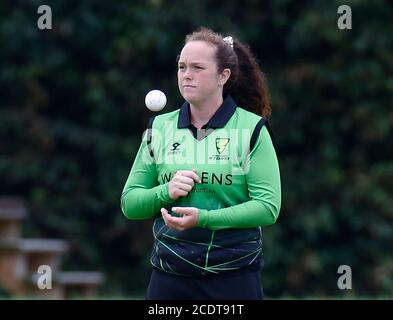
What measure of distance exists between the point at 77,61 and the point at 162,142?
11250 millimetres

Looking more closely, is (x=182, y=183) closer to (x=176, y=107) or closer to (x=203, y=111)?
(x=203, y=111)

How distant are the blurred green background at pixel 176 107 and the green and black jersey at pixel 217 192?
1020cm

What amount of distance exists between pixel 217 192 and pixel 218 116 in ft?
1.03

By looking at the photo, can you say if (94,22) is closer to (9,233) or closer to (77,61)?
(77,61)

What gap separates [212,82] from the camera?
4.73 m

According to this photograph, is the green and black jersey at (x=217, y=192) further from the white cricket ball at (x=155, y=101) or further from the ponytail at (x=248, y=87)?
the ponytail at (x=248, y=87)

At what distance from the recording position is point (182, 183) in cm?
453

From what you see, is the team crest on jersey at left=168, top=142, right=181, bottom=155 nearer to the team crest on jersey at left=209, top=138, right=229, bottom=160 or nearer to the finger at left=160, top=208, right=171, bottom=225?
the team crest on jersey at left=209, top=138, right=229, bottom=160

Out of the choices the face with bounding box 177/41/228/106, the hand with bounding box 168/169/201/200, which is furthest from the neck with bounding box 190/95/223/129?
the hand with bounding box 168/169/201/200

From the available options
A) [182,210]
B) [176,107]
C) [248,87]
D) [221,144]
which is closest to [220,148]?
[221,144]

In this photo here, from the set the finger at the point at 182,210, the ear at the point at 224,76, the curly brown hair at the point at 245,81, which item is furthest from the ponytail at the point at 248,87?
the finger at the point at 182,210

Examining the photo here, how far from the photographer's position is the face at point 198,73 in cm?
467

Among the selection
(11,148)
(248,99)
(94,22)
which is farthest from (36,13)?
(248,99)
